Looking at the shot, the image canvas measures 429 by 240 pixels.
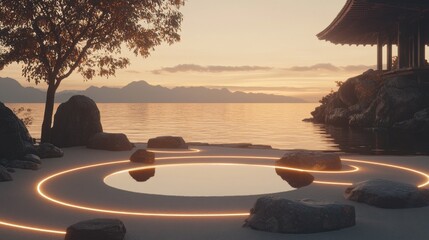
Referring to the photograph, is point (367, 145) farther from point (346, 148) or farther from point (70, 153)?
point (70, 153)

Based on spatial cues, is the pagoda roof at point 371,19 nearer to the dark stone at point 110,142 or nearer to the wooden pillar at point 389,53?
the wooden pillar at point 389,53

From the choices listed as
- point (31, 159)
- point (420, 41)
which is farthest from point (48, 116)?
point (420, 41)

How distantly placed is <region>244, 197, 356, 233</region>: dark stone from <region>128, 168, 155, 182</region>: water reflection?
6.46 metres

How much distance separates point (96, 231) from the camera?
8.39 m

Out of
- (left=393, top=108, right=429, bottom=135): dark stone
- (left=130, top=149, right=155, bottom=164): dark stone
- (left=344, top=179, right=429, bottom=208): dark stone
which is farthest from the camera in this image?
(left=393, top=108, right=429, bottom=135): dark stone

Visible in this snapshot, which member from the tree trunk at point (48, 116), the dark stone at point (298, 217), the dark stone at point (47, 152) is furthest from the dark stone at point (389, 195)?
the tree trunk at point (48, 116)

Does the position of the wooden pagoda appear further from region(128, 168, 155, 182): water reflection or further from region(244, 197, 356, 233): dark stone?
region(244, 197, 356, 233): dark stone

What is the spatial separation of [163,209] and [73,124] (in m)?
15.2

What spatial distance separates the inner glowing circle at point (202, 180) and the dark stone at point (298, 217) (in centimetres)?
361

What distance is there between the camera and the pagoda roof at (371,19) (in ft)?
139

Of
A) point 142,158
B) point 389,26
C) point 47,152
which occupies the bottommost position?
point 142,158

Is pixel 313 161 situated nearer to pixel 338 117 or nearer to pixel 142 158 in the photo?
pixel 142 158

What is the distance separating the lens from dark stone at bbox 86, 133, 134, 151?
23078 mm

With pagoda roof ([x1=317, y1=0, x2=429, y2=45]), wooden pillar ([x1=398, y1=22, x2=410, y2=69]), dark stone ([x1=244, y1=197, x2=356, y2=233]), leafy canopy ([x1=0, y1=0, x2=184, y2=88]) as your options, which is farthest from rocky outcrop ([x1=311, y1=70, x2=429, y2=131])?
dark stone ([x1=244, y1=197, x2=356, y2=233])
